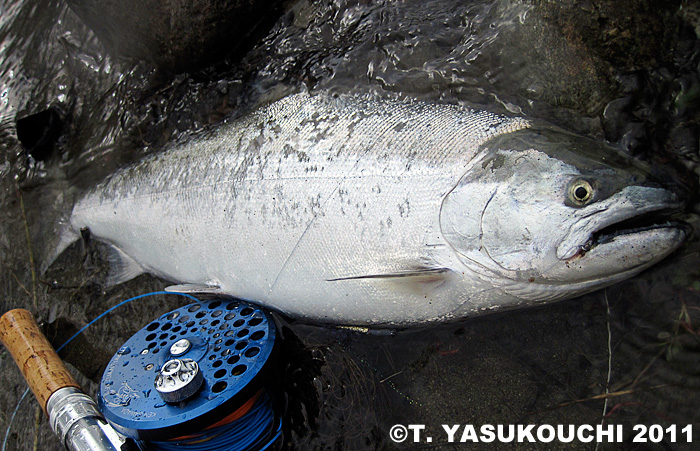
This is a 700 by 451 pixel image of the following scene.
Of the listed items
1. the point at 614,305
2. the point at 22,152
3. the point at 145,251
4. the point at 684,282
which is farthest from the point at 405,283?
the point at 22,152

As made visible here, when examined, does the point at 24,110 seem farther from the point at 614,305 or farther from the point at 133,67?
the point at 614,305

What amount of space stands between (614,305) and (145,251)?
2.60 metres

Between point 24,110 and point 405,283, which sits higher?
point 24,110

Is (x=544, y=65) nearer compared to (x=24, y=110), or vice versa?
(x=544, y=65)

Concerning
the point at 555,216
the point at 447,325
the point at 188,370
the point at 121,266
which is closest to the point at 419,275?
the point at 447,325

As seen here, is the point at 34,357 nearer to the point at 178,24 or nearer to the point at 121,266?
the point at 121,266

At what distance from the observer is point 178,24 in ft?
9.80

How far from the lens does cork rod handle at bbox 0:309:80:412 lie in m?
2.36

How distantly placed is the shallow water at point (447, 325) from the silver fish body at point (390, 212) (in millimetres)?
365

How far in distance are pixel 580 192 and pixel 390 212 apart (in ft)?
2.50

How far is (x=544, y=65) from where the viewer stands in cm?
242

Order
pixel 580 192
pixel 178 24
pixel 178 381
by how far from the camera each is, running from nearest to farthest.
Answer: pixel 580 192 < pixel 178 381 < pixel 178 24

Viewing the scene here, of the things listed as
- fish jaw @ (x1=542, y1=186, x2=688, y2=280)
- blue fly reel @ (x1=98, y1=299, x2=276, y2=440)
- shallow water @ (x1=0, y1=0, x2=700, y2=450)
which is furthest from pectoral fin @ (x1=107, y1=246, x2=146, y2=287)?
fish jaw @ (x1=542, y1=186, x2=688, y2=280)

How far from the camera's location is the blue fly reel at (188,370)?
2.01 meters
